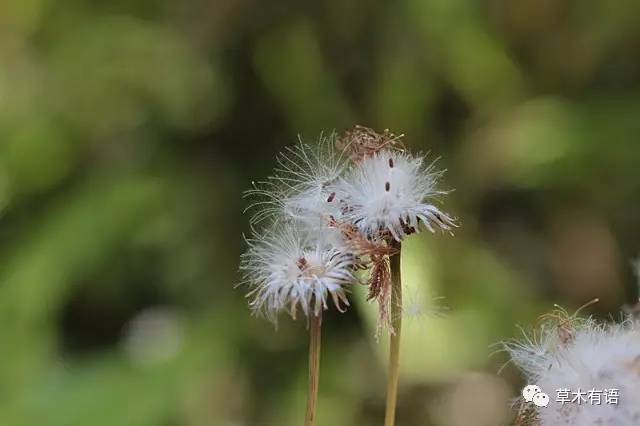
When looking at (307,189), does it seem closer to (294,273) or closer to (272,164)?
(294,273)

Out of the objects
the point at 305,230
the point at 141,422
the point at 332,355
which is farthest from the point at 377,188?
the point at 332,355

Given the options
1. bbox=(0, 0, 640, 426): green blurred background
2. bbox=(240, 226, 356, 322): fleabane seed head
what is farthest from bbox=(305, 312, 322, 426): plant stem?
bbox=(0, 0, 640, 426): green blurred background

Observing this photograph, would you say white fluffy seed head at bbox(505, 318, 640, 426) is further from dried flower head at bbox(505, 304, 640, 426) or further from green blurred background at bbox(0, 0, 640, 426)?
green blurred background at bbox(0, 0, 640, 426)

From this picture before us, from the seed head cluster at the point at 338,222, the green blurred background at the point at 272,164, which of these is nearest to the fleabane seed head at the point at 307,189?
the seed head cluster at the point at 338,222

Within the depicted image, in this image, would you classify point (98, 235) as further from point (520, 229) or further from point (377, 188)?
point (377, 188)

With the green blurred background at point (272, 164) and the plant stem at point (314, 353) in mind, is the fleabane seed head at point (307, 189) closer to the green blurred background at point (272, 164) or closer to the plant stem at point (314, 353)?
the plant stem at point (314, 353)

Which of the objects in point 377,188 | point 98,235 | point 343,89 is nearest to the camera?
point 377,188
